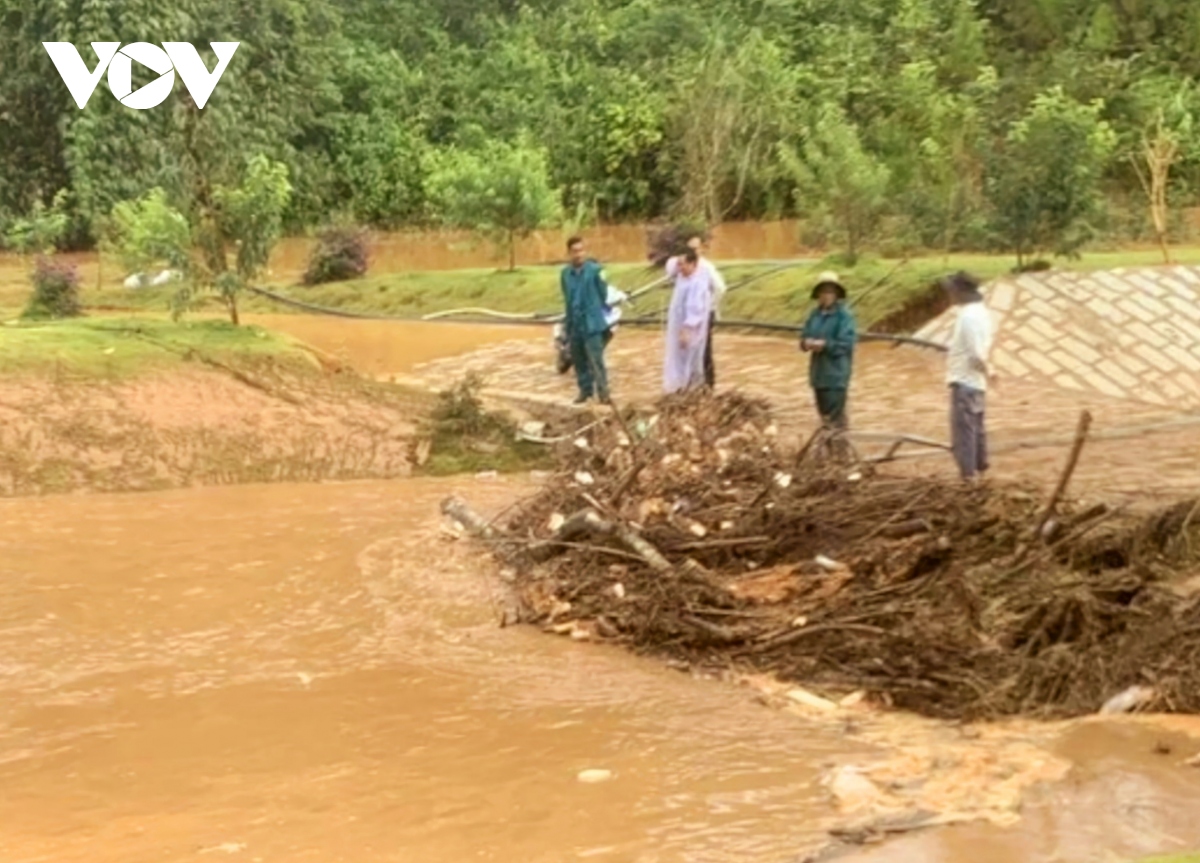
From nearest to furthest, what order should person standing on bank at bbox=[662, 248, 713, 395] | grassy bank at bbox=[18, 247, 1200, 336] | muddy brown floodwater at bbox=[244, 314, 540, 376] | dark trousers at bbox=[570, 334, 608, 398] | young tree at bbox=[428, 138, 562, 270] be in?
person standing on bank at bbox=[662, 248, 713, 395] → dark trousers at bbox=[570, 334, 608, 398] → grassy bank at bbox=[18, 247, 1200, 336] → muddy brown floodwater at bbox=[244, 314, 540, 376] → young tree at bbox=[428, 138, 562, 270]

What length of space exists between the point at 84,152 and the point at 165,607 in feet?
88.6

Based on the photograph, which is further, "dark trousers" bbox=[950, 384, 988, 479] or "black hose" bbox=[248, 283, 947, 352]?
"black hose" bbox=[248, 283, 947, 352]

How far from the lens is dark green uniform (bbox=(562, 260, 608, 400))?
15.3 m

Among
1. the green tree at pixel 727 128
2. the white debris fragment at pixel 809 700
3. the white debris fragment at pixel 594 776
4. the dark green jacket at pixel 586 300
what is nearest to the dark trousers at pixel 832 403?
the dark green jacket at pixel 586 300

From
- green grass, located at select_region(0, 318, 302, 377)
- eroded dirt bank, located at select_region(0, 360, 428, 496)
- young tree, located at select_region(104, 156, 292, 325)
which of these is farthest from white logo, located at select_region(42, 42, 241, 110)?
eroded dirt bank, located at select_region(0, 360, 428, 496)

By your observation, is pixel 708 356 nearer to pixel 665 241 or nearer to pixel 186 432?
pixel 186 432

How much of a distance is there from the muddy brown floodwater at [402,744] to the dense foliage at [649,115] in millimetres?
9090

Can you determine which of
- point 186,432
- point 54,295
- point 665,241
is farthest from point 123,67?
point 186,432

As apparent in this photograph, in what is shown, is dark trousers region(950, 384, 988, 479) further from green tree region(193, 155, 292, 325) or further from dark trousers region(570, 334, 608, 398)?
green tree region(193, 155, 292, 325)

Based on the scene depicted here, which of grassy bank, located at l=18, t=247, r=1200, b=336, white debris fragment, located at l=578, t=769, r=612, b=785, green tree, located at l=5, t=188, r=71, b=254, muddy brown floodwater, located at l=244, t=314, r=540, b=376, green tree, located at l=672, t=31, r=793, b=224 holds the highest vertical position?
green tree, located at l=672, t=31, r=793, b=224

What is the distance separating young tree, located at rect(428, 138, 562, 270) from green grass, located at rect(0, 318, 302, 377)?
12.8 meters

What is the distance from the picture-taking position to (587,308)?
1535cm

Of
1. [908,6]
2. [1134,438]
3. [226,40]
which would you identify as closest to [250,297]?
[226,40]

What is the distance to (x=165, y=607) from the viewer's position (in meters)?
11.1
